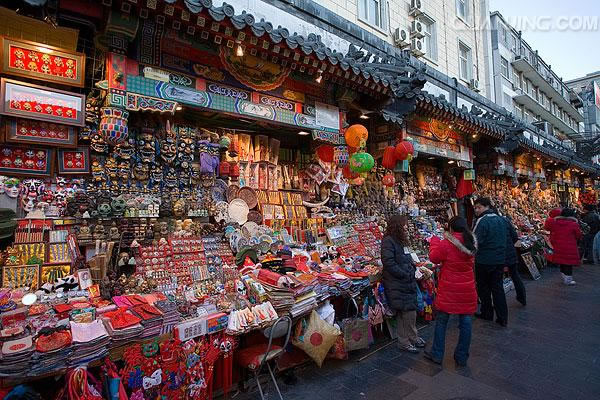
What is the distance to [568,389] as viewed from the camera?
3.35 m

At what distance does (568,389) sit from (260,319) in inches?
128

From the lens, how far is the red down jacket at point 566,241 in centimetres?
768

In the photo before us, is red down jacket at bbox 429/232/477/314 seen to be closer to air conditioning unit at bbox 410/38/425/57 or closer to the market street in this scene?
the market street

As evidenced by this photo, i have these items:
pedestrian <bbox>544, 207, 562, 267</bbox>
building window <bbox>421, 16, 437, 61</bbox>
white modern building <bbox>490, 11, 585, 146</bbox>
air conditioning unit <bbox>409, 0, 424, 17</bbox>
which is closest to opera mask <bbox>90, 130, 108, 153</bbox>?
air conditioning unit <bbox>409, 0, 424, 17</bbox>

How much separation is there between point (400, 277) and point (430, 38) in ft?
35.2

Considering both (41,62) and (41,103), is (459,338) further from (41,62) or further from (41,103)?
(41,62)

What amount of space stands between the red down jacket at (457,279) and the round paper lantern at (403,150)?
3.59m

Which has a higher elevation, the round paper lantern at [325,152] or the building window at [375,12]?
the building window at [375,12]

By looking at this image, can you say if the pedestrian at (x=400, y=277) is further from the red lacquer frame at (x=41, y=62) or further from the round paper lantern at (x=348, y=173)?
the red lacquer frame at (x=41, y=62)

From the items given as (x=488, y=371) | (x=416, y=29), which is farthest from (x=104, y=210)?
(x=416, y=29)

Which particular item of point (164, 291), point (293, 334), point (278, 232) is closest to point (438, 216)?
point (278, 232)

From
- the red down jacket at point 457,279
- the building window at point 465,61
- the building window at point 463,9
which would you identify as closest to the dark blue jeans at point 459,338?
the red down jacket at point 457,279

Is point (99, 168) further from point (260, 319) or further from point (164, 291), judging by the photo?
point (260, 319)

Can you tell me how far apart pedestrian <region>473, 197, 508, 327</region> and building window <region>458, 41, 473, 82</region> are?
1034 centimetres
